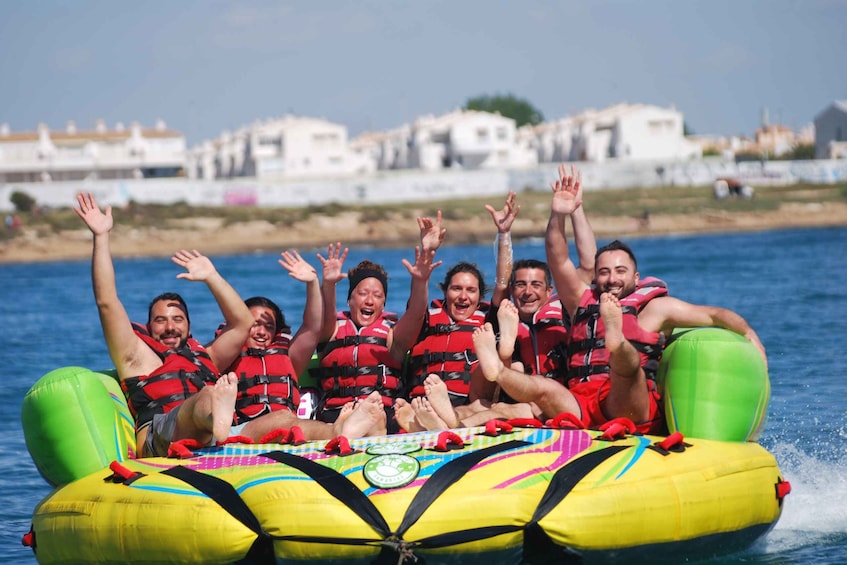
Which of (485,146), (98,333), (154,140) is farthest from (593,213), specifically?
(154,140)

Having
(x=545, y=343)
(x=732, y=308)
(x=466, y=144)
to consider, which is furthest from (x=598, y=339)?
(x=466, y=144)

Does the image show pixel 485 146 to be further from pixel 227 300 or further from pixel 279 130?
pixel 227 300

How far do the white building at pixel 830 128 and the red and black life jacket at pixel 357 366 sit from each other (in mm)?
46753

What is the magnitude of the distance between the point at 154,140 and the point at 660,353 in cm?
5628

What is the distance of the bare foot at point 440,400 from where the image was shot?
503cm

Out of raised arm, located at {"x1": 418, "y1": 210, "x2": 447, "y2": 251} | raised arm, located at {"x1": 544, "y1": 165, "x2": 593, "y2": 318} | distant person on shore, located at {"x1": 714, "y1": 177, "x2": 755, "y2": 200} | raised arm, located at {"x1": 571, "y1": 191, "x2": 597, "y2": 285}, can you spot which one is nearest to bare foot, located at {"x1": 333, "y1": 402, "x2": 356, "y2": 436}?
raised arm, located at {"x1": 418, "y1": 210, "x2": 447, "y2": 251}

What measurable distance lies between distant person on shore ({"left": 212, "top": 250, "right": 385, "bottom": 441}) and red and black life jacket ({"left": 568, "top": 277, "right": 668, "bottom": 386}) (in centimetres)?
89

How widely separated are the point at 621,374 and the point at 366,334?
4.28 ft

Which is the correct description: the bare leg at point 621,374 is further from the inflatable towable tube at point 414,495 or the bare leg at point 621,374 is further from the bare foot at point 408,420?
the bare foot at point 408,420

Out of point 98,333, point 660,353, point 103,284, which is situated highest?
point 103,284

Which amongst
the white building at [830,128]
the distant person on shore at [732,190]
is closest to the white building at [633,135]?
the white building at [830,128]

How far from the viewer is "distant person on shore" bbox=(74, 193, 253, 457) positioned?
5.36 m

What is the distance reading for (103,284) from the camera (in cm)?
538

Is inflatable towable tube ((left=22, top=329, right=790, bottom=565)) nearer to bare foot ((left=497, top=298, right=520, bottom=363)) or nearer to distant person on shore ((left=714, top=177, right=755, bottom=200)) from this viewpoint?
bare foot ((left=497, top=298, right=520, bottom=363))
